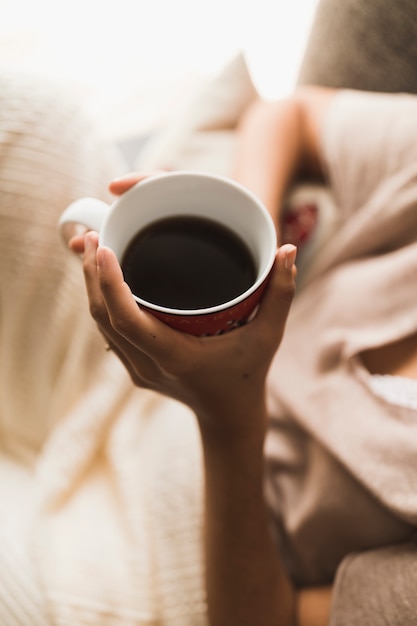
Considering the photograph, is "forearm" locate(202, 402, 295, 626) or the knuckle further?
"forearm" locate(202, 402, 295, 626)

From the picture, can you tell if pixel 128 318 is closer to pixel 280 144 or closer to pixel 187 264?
pixel 187 264

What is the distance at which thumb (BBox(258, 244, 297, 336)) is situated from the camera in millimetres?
394

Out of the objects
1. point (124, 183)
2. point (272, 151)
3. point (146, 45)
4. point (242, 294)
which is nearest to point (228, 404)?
point (242, 294)

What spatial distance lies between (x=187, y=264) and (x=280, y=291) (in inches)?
4.9

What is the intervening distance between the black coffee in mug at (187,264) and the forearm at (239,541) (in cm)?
15

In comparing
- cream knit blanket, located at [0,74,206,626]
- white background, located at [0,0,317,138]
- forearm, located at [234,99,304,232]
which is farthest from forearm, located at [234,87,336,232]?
white background, located at [0,0,317,138]

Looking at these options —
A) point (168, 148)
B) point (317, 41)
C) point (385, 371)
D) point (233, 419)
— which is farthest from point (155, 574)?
point (317, 41)

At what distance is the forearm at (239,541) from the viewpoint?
540 mm

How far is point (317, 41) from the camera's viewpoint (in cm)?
90

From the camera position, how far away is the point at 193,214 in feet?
1.62

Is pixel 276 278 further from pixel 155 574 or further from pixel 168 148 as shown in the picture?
pixel 168 148

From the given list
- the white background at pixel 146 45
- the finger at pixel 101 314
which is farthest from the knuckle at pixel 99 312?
the white background at pixel 146 45

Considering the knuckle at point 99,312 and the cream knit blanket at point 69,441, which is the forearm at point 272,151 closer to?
the cream knit blanket at point 69,441

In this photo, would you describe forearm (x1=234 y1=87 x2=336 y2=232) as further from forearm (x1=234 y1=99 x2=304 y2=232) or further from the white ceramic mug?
the white ceramic mug
